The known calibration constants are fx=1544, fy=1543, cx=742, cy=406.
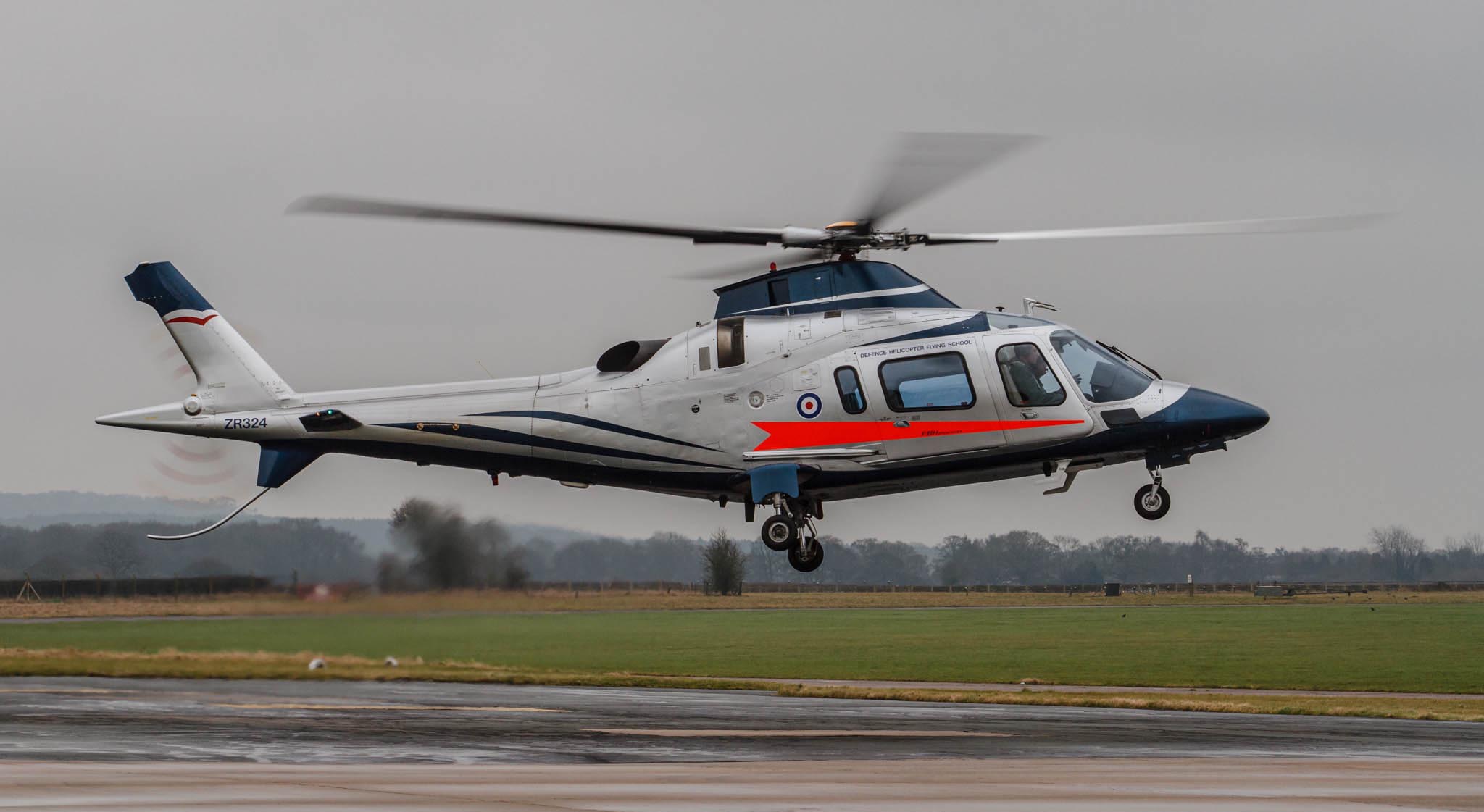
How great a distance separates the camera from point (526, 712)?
35.2 metres

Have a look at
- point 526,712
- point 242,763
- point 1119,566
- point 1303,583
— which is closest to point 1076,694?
point 526,712

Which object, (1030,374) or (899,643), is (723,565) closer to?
(899,643)

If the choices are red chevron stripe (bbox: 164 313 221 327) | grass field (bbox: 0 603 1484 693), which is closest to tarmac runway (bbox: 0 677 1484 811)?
grass field (bbox: 0 603 1484 693)

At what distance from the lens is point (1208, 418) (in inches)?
928

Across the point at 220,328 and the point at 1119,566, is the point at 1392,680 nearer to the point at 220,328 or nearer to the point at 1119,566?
the point at 220,328

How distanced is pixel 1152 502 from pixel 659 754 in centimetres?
889

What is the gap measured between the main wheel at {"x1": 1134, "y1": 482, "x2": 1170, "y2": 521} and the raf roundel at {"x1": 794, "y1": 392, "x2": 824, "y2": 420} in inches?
200

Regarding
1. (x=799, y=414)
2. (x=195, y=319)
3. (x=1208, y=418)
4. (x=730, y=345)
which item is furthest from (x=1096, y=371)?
(x=195, y=319)

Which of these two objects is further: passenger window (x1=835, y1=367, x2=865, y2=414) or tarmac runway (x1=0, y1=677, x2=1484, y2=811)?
passenger window (x1=835, y1=367, x2=865, y2=414)

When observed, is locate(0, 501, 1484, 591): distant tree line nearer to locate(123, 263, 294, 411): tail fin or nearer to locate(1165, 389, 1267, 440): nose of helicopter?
locate(123, 263, 294, 411): tail fin

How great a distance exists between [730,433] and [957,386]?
3592mm

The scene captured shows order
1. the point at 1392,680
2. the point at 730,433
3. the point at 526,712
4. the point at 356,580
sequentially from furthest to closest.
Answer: the point at 1392,680 → the point at 526,712 → the point at 356,580 → the point at 730,433

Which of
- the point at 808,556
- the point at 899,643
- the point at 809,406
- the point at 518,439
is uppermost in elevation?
the point at 809,406

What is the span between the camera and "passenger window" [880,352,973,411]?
76.5 feet
